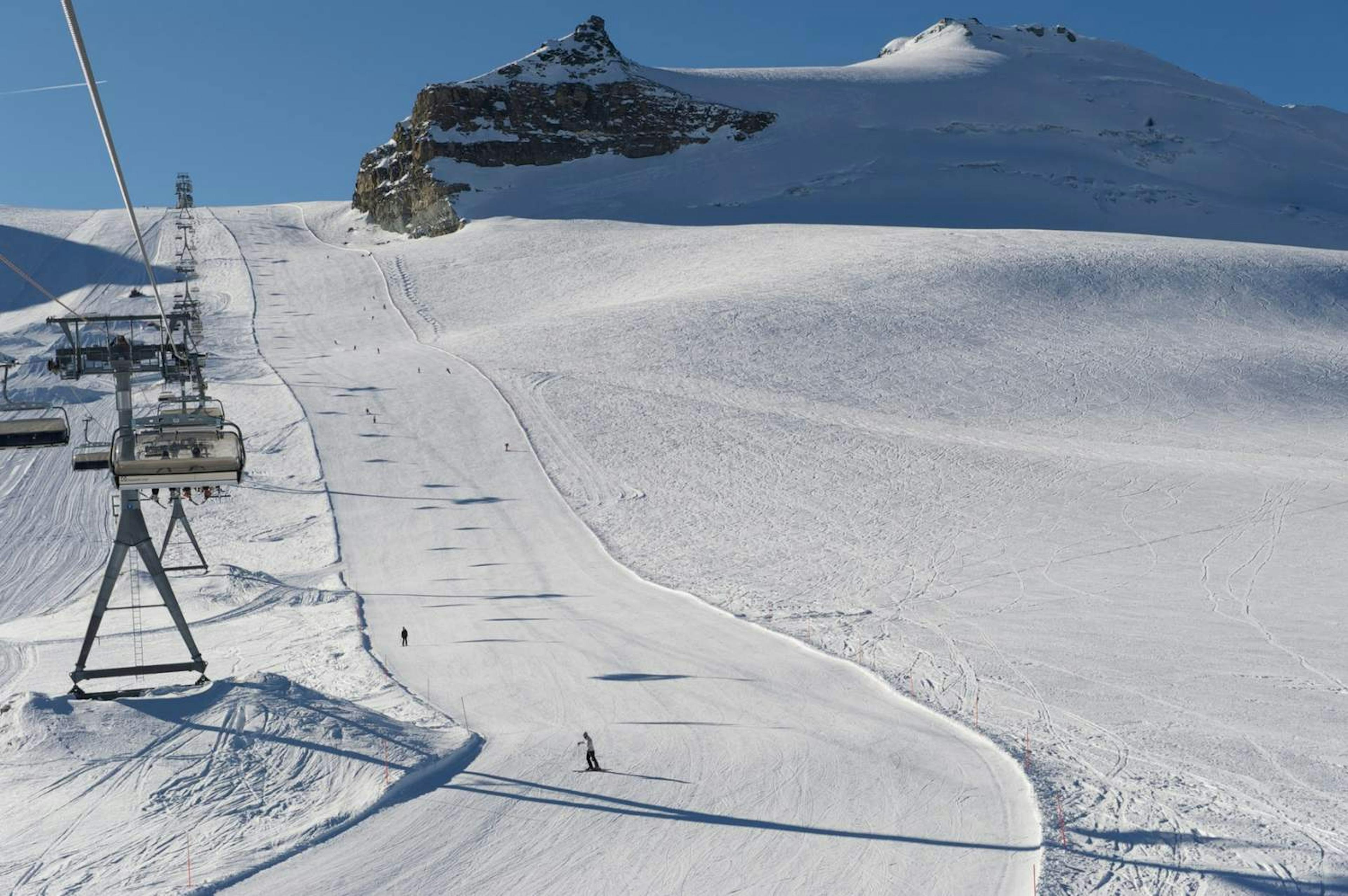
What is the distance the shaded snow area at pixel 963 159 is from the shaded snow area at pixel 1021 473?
16.7 metres

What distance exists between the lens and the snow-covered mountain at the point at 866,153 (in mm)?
104375

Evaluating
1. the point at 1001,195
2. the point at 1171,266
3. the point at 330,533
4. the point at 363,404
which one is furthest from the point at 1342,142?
the point at 330,533

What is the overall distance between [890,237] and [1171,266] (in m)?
19.7

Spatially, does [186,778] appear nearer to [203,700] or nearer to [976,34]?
[203,700]

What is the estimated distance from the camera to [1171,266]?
2862 inches

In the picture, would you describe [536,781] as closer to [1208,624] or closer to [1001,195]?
[1208,624]

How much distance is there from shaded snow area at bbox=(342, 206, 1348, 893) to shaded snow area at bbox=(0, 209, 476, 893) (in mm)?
9736

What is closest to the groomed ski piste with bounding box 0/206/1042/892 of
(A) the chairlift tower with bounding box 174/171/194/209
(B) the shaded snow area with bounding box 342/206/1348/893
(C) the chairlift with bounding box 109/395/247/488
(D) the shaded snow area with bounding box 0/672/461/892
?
(D) the shaded snow area with bounding box 0/672/461/892

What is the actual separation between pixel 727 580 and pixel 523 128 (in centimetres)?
9591

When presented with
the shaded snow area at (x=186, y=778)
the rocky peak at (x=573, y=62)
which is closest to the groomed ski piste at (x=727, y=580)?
the shaded snow area at (x=186, y=778)

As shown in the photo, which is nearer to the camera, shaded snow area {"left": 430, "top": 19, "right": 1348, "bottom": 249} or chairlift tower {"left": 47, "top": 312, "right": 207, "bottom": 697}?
chairlift tower {"left": 47, "top": 312, "right": 207, "bottom": 697}

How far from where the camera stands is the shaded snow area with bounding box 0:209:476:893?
15.4 m

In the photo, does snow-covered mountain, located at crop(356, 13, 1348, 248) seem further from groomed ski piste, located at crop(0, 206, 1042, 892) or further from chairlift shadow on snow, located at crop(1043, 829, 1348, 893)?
chairlift shadow on snow, located at crop(1043, 829, 1348, 893)

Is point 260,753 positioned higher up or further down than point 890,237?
further down
